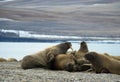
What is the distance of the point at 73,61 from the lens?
11453 mm

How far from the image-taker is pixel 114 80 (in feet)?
30.1

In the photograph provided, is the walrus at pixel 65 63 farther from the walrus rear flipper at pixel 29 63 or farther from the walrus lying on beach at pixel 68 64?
the walrus rear flipper at pixel 29 63

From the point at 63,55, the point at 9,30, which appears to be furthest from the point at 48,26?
the point at 63,55

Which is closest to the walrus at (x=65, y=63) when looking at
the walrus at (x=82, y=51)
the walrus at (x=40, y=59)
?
the walrus at (x=40, y=59)

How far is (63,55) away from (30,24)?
62.4m

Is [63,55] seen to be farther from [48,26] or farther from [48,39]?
[48,26]

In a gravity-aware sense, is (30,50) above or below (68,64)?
below

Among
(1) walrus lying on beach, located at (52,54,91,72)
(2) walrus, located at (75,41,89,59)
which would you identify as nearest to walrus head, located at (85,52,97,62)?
(1) walrus lying on beach, located at (52,54,91,72)

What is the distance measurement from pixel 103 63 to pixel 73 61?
887 millimetres

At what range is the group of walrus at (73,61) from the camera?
35.8ft

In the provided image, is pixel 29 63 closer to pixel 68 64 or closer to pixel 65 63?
pixel 65 63

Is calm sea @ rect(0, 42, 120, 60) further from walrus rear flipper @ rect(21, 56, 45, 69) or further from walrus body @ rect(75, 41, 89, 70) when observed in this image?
walrus rear flipper @ rect(21, 56, 45, 69)

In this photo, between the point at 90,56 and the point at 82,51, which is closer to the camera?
the point at 90,56

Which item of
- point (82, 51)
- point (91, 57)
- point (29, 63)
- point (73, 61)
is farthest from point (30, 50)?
point (91, 57)
